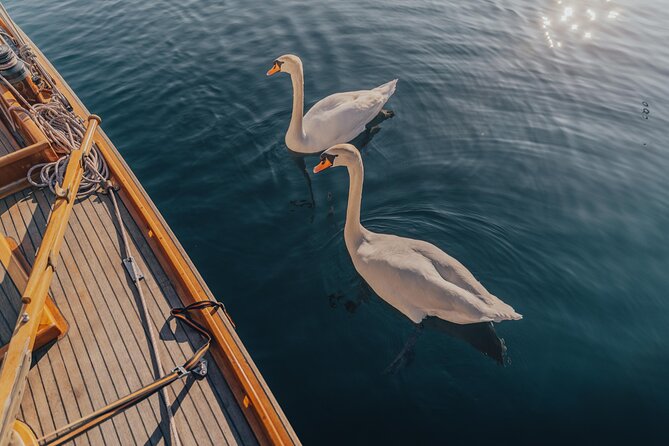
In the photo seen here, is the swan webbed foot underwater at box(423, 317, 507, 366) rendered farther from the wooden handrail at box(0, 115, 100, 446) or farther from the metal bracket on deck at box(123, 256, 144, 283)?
the wooden handrail at box(0, 115, 100, 446)

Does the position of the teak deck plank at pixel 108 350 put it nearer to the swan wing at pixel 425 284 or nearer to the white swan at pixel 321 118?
the swan wing at pixel 425 284

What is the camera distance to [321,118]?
1123cm

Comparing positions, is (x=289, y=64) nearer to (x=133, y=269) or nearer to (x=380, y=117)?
(x=380, y=117)

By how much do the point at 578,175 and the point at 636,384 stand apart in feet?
20.9

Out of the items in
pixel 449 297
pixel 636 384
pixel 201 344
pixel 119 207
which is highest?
pixel 119 207

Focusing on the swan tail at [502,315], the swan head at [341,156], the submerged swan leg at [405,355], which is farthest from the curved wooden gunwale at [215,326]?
the swan tail at [502,315]

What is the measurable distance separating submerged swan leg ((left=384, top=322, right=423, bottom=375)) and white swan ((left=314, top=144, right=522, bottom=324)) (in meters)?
0.30

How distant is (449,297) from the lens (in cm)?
664

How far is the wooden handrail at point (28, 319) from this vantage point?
357cm

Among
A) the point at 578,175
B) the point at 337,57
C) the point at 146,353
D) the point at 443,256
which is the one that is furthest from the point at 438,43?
the point at 146,353

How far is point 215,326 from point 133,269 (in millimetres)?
1884

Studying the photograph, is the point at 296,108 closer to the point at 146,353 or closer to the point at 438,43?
the point at 146,353

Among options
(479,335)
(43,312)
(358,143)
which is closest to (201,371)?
→ (43,312)

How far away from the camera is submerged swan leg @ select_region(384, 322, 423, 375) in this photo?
6.73 meters
